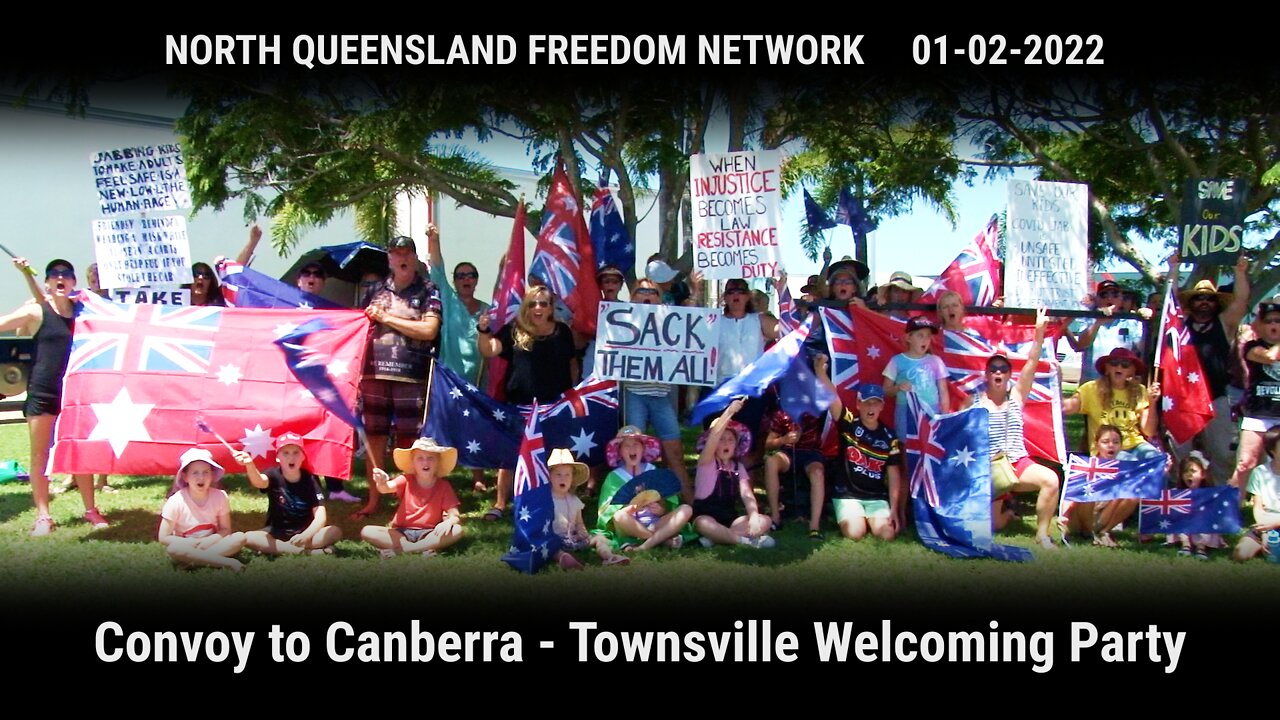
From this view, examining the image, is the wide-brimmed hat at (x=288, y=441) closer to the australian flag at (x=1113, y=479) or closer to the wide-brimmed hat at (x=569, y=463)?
the wide-brimmed hat at (x=569, y=463)

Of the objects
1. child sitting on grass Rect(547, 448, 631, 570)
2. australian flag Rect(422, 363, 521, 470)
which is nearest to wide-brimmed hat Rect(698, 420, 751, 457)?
child sitting on grass Rect(547, 448, 631, 570)

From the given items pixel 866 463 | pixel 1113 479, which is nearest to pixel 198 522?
pixel 866 463

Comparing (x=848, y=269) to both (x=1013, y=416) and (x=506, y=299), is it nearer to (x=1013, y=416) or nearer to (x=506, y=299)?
Answer: (x=1013, y=416)

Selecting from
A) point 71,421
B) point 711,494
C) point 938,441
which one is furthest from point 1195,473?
point 71,421

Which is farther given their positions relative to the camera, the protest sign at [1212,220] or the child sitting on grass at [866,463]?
the protest sign at [1212,220]

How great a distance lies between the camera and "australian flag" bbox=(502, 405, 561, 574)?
19.4ft

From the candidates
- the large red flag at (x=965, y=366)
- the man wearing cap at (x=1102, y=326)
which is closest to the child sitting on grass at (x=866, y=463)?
the large red flag at (x=965, y=366)

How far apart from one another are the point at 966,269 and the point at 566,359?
3.65 metres

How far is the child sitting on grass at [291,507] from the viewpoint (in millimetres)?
6188

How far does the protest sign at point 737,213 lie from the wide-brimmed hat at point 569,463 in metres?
1.67

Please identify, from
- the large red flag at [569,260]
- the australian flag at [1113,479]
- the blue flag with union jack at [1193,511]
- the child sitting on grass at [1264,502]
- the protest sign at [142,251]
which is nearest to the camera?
the child sitting on grass at [1264,502]

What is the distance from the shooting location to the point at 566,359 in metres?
7.23

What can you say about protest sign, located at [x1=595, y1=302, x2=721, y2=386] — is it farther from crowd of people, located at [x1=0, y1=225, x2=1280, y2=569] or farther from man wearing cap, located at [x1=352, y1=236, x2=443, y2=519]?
man wearing cap, located at [x1=352, y1=236, x2=443, y2=519]

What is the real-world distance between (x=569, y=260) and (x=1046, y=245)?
3564mm
